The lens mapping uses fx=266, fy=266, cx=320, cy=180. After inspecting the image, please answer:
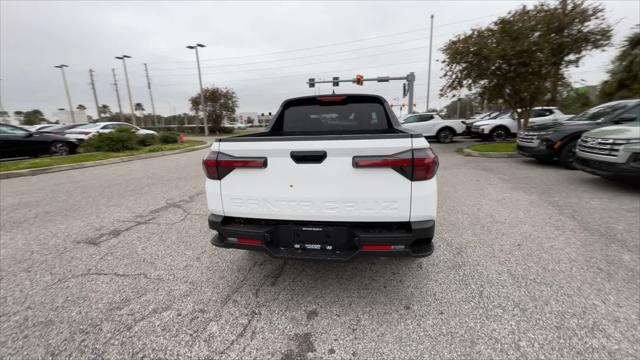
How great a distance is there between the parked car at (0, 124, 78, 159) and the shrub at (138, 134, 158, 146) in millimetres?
2671

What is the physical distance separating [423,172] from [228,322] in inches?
71.4

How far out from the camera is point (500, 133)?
13.7 metres

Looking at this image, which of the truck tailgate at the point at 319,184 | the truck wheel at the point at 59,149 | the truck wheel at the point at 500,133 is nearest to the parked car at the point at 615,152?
the truck tailgate at the point at 319,184

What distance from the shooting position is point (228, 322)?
2.01 meters

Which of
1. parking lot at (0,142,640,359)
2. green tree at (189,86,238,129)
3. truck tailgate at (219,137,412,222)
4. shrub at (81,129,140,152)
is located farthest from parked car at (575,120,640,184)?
green tree at (189,86,238,129)

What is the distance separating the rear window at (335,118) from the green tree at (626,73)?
72.6 ft

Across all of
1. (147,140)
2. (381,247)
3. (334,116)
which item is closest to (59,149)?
(147,140)

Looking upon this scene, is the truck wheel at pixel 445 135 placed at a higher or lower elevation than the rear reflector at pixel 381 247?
higher

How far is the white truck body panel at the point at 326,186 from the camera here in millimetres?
1844

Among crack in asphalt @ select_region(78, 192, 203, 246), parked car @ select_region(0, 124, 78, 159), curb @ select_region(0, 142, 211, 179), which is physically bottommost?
crack in asphalt @ select_region(78, 192, 203, 246)

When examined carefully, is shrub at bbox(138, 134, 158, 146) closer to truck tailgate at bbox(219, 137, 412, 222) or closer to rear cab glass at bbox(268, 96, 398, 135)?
rear cab glass at bbox(268, 96, 398, 135)

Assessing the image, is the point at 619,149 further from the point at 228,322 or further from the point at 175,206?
the point at 175,206

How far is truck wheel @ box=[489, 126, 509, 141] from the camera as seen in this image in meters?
13.6

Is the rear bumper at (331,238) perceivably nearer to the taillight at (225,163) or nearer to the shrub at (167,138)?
the taillight at (225,163)
